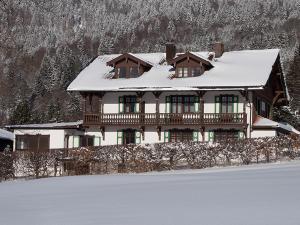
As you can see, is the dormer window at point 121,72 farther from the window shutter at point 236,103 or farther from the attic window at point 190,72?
the window shutter at point 236,103

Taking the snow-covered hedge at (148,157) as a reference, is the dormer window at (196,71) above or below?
above

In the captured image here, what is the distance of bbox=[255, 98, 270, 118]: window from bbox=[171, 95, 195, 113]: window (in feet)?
15.4

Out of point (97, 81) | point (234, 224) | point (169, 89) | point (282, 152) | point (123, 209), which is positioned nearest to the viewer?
Answer: point (234, 224)

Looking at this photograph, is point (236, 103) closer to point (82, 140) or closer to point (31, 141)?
point (82, 140)

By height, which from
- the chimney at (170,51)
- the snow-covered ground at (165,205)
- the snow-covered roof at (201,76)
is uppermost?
the chimney at (170,51)

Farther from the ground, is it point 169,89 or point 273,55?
point 273,55

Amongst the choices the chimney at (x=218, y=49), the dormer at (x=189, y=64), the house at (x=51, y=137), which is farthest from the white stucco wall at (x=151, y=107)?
the chimney at (x=218, y=49)

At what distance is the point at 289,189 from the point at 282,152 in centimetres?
1459

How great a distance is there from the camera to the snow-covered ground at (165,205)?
33.0 feet

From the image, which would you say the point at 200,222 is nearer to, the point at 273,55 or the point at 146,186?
Result: the point at 146,186

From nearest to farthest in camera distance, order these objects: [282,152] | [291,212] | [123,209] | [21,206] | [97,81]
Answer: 1. [291,212]
2. [123,209]
3. [21,206]
4. [282,152]
5. [97,81]

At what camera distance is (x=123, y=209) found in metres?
11.6

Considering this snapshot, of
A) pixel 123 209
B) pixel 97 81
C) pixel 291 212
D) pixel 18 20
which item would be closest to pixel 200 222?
pixel 291 212

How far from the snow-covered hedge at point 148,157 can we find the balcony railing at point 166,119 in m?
10.6
